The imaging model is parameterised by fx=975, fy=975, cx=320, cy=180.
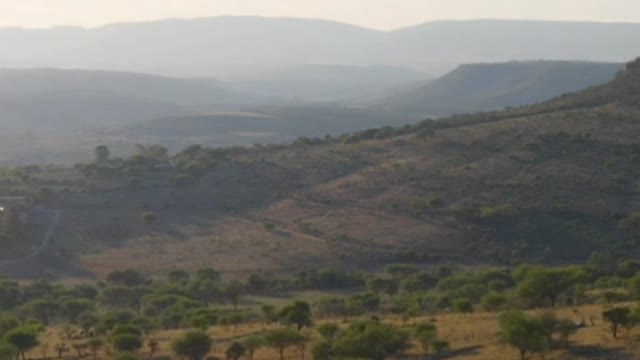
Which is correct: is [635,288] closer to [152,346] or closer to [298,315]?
[298,315]

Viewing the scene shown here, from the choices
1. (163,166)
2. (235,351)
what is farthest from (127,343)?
(163,166)

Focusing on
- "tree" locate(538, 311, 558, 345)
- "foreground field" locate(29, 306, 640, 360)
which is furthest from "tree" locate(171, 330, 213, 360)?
"tree" locate(538, 311, 558, 345)

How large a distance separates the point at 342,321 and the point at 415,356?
380 inches

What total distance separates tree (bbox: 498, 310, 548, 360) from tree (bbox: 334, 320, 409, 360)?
13.4ft

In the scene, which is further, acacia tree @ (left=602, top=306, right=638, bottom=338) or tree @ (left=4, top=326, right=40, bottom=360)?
tree @ (left=4, top=326, right=40, bottom=360)

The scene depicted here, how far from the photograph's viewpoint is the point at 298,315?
4353cm

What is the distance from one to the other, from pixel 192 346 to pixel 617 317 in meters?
16.4

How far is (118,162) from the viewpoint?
110 meters

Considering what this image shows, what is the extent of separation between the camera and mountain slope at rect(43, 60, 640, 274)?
7825 centimetres

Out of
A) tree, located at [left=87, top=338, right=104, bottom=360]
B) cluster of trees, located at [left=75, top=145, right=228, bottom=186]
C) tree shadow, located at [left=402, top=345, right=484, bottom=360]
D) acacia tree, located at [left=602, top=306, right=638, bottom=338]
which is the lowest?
tree, located at [left=87, top=338, right=104, bottom=360]

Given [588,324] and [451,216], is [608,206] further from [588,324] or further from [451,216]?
[588,324]

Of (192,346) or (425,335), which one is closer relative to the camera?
(425,335)

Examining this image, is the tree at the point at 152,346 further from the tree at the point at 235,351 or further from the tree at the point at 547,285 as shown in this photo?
the tree at the point at 547,285

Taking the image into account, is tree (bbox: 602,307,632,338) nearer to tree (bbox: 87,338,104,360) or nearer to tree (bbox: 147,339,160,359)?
tree (bbox: 147,339,160,359)
